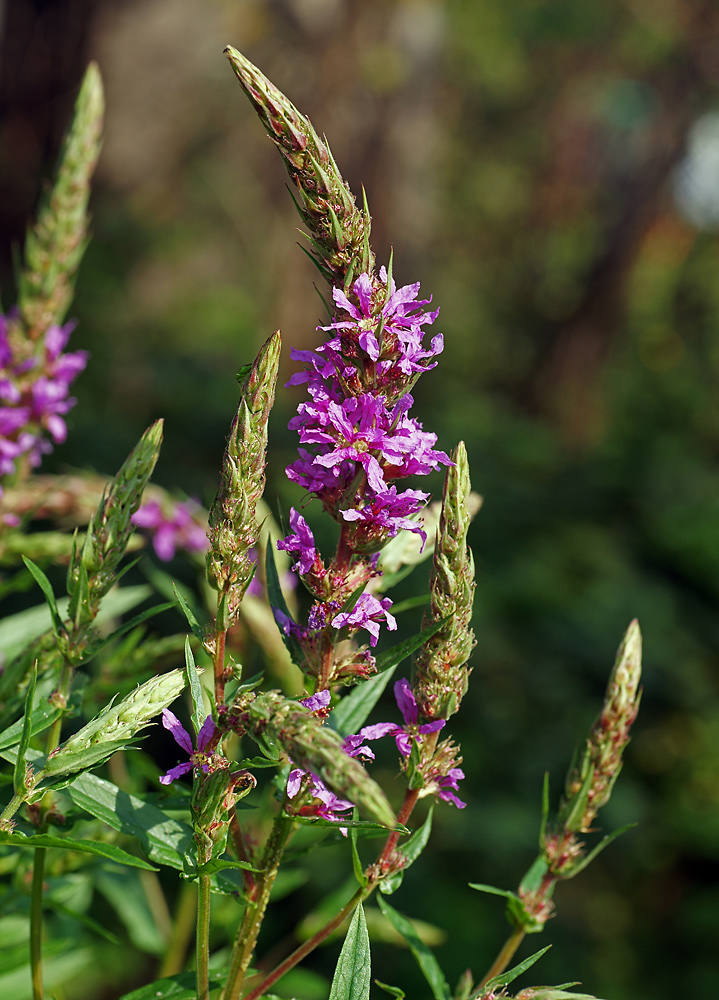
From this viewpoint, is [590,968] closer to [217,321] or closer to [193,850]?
[193,850]

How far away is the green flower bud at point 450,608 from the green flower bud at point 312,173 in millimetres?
189

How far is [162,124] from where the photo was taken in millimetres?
6055

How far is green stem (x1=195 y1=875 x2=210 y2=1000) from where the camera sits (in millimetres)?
658

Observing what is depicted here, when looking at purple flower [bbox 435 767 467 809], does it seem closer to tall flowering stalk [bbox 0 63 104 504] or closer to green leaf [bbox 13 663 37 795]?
→ green leaf [bbox 13 663 37 795]

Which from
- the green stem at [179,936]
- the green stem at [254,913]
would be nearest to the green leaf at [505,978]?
the green stem at [254,913]

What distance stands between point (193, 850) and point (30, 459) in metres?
0.74

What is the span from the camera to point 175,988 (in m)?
0.77

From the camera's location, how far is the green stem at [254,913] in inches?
27.1

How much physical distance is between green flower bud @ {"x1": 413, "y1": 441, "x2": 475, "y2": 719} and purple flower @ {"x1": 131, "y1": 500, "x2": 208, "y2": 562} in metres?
0.83

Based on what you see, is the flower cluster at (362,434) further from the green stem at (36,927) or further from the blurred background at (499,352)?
the blurred background at (499,352)

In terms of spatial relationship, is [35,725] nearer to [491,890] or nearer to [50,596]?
[50,596]

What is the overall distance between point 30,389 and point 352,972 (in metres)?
0.93

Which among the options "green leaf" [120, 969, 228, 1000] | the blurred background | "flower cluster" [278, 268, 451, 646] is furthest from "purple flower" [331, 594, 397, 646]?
the blurred background

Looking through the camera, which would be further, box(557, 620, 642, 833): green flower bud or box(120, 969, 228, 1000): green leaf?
box(557, 620, 642, 833): green flower bud
